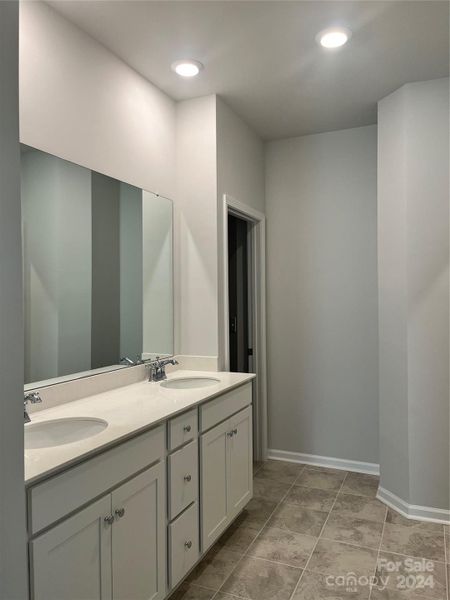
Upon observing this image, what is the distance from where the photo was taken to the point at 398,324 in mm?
2838

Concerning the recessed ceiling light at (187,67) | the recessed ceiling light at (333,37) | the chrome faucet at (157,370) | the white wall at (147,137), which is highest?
the recessed ceiling light at (187,67)

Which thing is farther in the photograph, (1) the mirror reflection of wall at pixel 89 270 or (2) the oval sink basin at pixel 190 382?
(2) the oval sink basin at pixel 190 382

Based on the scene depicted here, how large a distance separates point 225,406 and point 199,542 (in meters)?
0.66

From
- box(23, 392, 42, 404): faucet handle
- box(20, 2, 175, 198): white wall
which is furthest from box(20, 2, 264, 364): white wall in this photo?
box(23, 392, 42, 404): faucet handle

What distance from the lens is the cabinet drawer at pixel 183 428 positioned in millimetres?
1916

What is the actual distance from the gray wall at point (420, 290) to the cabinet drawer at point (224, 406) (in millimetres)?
1006

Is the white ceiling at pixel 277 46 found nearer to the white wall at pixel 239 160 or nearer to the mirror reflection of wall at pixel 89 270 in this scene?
the white wall at pixel 239 160

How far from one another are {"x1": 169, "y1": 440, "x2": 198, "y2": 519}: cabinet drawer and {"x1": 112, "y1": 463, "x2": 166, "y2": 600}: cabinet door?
72mm

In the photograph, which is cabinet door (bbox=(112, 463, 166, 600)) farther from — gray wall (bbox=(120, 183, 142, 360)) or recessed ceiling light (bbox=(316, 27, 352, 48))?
recessed ceiling light (bbox=(316, 27, 352, 48))

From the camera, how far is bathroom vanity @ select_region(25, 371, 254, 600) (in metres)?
1.32

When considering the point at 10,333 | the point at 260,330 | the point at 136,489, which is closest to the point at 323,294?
the point at 260,330

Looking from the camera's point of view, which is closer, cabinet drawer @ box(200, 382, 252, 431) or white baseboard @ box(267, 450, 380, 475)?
cabinet drawer @ box(200, 382, 252, 431)

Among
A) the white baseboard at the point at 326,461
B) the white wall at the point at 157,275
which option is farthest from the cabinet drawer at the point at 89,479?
the white baseboard at the point at 326,461

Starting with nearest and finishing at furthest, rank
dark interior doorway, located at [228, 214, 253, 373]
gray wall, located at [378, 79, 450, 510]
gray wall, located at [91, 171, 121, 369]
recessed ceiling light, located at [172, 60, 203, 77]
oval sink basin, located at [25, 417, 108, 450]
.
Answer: oval sink basin, located at [25, 417, 108, 450] → gray wall, located at [91, 171, 121, 369] → recessed ceiling light, located at [172, 60, 203, 77] → gray wall, located at [378, 79, 450, 510] → dark interior doorway, located at [228, 214, 253, 373]
